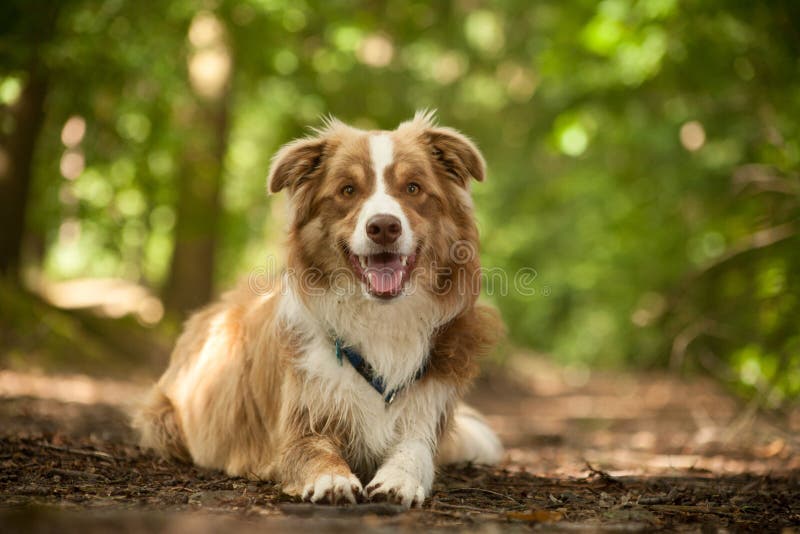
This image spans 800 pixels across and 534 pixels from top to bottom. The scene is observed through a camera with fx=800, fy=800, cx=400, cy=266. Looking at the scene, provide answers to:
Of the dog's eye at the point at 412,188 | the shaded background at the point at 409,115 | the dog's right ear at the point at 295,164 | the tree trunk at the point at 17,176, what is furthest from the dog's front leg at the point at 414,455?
the tree trunk at the point at 17,176

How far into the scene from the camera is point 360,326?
15.5 ft

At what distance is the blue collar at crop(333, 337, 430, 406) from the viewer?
183 inches

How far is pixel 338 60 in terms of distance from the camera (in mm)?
12750

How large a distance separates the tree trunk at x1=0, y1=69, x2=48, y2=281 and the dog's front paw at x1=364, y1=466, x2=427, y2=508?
7.87 meters

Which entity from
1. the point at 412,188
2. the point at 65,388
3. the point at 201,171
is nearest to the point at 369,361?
the point at 412,188

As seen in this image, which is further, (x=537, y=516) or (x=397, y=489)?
(x=397, y=489)

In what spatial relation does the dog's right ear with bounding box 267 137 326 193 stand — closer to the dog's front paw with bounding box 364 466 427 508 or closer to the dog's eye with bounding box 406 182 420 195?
the dog's eye with bounding box 406 182 420 195

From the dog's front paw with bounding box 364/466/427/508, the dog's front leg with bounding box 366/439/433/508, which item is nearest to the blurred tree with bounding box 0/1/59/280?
the dog's front leg with bounding box 366/439/433/508

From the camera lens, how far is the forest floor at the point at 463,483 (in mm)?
3500

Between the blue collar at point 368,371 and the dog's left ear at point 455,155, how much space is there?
1.31 meters

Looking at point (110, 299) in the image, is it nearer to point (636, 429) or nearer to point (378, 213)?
point (636, 429)

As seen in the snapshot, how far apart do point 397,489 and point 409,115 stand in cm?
936

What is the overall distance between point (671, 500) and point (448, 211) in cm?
209

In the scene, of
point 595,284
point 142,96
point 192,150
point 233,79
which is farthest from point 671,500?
point 595,284
